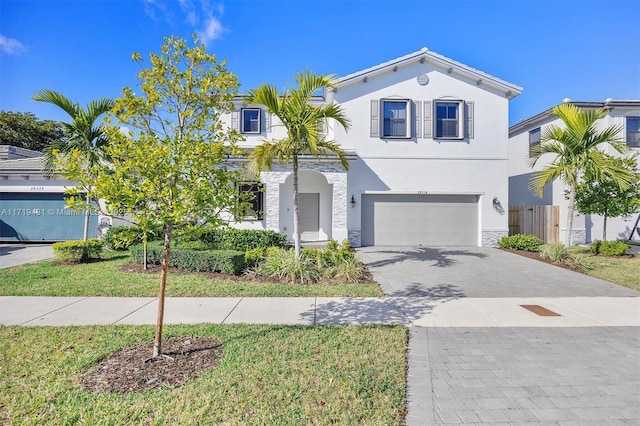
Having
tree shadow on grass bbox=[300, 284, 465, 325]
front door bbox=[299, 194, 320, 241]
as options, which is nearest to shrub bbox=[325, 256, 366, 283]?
tree shadow on grass bbox=[300, 284, 465, 325]

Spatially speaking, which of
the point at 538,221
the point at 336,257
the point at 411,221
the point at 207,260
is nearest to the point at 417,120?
the point at 411,221

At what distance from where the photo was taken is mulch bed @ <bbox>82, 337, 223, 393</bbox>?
3.32 m

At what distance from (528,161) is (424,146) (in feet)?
24.5

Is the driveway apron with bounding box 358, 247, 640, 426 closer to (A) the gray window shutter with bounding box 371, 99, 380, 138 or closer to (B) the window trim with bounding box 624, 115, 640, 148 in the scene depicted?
(A) the gray window shutter with bounding box 371, 99, 380, 138

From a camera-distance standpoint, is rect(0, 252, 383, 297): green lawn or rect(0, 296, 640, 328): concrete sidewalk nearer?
rect(0, 296, 640, 328): concrete sidewalk

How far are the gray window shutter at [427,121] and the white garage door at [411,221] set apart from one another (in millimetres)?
2849

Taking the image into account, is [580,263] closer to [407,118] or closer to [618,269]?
[618,269]

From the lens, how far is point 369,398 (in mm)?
3074

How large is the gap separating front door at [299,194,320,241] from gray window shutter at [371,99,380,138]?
3.83m

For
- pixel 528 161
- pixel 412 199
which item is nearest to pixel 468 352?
pixel 412 199

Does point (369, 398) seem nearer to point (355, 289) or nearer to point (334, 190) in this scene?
point (355, 289)

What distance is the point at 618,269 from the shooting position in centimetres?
964

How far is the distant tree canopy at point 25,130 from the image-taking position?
26734mm

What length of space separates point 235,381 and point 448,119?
14.4 m
